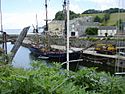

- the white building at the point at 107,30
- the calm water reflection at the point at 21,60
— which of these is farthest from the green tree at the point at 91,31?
the calm water reflection at the point at 21,60

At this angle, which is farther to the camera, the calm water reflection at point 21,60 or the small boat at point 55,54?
the small boat at point 55,54

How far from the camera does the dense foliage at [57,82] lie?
8.23 ft

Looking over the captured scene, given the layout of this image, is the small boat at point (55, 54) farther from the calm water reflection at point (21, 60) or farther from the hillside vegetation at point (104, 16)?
the hillside vegetation at point (104, 16)

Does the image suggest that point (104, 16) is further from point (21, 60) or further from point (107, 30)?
point (21, 60)

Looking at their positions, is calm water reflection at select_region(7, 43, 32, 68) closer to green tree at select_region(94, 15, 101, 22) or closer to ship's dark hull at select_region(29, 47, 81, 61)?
ship's dark hull at select_region(29, 47, 81, 61)

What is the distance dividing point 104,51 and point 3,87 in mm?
46552

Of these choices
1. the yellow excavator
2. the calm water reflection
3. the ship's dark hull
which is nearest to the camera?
the calm water reflection

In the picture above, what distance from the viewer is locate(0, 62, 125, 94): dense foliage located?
2.51m

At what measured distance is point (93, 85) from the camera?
127 inches

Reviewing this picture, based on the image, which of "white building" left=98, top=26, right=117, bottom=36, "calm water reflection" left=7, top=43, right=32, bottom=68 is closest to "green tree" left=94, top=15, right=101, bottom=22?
"white building" left=98, top=26, right=117, bottom=36

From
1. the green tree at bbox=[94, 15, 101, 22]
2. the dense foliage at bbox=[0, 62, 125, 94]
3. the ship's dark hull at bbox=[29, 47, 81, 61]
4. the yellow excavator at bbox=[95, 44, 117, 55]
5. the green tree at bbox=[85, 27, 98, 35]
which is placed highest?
the green tree at bbox=[94, 15, 101, 22]

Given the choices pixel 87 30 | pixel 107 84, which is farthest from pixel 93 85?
pixel 87 30

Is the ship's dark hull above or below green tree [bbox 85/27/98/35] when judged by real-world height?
below

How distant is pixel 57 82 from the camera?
256 cm
